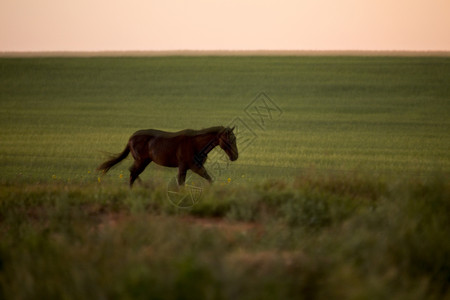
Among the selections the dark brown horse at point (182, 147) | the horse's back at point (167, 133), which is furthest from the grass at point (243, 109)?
the horse's back at point (167, 133)

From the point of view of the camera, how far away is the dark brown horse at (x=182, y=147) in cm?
973

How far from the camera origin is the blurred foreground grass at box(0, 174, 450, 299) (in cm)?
516

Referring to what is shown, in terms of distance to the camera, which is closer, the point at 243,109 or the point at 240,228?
the point at 240,228

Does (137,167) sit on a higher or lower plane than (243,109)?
higher

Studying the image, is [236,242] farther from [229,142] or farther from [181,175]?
[181,175]

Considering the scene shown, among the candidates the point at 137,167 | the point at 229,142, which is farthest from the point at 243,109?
the point at 229,142

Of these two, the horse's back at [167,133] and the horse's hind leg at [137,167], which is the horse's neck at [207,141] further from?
the horse's hind leg at [137,167]

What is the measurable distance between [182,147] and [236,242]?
364 cm

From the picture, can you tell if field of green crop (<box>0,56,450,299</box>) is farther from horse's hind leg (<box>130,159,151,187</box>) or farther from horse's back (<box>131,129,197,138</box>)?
horse's back (<box>131,129,197,138</box>)

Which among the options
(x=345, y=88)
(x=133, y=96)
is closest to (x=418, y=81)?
(x=345, y=88)

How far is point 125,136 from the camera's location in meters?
23.4

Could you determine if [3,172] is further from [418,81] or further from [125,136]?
[418,81]

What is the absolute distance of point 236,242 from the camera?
674 centimetres

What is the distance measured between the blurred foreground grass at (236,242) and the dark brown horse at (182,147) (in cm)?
61
